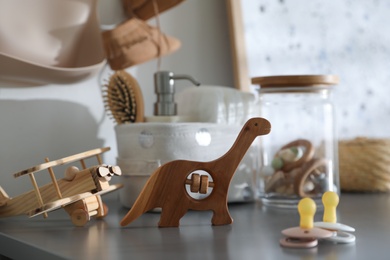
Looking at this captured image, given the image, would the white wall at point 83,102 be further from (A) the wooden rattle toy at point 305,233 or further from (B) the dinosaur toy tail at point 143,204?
(A) the wooden rattle toy at point 305,233

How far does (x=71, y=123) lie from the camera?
1.06m

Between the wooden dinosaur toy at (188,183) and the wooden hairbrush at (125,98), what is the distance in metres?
0.20

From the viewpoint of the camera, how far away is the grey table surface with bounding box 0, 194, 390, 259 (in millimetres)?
634

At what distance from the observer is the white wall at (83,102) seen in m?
0.99

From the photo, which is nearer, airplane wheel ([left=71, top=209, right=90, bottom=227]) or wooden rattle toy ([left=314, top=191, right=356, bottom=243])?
wooden rattle toy ([left=314, top=191, right=356, bottom=243])

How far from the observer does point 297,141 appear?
3.43ft

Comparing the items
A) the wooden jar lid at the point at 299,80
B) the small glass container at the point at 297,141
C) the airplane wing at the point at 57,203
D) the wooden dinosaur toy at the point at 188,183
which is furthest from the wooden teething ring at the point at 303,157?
the airplane wing at the point at 57,203

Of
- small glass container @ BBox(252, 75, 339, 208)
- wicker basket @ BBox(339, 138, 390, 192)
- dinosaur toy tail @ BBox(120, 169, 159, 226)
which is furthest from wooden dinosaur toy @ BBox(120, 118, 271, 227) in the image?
wicker basket @ BBox(339, 138, 390, 192)

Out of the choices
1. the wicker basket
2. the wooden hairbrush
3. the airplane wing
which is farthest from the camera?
the wicker basket

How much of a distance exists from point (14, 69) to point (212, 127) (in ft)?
0.99

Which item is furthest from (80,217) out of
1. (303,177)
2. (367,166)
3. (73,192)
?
(367,166)

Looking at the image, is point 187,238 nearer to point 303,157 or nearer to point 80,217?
point 80,217

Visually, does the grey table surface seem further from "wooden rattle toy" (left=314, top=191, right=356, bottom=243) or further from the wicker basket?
the wicker basket

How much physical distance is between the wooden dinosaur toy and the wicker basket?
44 centimetres
